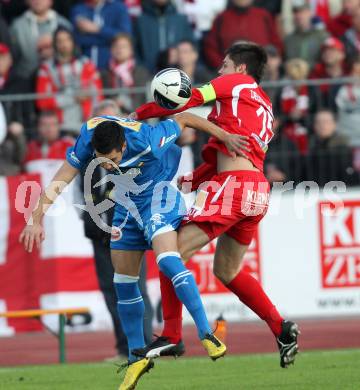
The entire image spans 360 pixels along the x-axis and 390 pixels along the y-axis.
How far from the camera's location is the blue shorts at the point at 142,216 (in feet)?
30.9

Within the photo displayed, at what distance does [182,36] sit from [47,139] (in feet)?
10.5

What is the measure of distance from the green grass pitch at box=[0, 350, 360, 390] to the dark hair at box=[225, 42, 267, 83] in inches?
100

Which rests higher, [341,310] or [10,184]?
[10,184]

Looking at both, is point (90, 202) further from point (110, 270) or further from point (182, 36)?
point (182, 36)

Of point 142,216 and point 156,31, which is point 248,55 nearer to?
point 142,216

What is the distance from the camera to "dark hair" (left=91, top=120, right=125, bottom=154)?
886cm

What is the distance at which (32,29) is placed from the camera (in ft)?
56.3

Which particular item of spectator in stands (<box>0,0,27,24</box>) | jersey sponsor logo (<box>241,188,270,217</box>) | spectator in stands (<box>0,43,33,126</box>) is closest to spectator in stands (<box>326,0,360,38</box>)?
spectator in stands (<box>0,0,27,24</box>)

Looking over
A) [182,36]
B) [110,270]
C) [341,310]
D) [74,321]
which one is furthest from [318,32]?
[110,270]

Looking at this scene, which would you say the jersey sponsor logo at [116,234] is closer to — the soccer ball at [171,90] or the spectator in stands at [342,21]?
the soccer ball at [171,90]

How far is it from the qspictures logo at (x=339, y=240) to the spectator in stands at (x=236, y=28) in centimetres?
351

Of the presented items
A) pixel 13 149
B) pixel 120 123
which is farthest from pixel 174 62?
pixel 120 123

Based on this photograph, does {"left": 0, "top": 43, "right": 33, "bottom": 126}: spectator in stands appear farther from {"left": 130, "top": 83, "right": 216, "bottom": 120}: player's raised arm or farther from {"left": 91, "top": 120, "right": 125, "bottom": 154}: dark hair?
{"left": 91, "top": 120, "right": 125, "bottom": 154}: dark hair

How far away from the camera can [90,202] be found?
11664 mm
